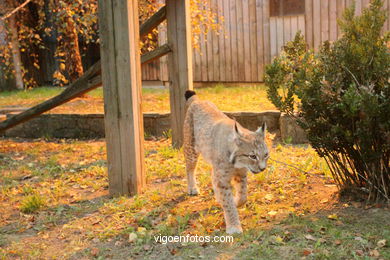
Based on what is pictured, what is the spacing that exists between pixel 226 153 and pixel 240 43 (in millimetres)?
8144

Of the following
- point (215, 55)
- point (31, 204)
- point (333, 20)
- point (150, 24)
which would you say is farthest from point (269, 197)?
point (215, 55)

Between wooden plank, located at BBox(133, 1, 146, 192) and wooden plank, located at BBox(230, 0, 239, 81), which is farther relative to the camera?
wooden plank, located at BBox(230, 0, 239, 81)

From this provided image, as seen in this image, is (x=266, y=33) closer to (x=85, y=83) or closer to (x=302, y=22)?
(x=302, y=22)

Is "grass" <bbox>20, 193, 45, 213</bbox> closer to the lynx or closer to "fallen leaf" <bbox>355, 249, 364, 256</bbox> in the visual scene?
the lynx

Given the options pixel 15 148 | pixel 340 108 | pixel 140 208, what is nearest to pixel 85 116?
pixel 15 148

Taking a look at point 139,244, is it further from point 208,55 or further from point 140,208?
point 208,55

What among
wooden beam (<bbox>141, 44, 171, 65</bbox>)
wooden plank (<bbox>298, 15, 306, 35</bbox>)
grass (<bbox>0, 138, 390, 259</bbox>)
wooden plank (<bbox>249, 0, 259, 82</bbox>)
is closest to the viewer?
grass (<bbox>0, 138, 390, 259</bbox>)

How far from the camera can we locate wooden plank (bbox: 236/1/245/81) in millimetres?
11938

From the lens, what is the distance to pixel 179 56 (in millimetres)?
6828

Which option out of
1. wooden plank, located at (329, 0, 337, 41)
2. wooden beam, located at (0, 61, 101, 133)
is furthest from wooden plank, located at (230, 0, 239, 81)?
wooden beam, located at (0, 61, 101, 133)

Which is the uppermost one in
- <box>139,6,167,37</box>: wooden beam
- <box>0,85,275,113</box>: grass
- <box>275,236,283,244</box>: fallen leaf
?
<box>139,6,167,37</box>: wooden beam

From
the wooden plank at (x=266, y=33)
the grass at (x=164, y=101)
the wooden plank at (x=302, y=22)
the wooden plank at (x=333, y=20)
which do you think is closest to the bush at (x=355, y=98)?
the grass at (x=164, y=101)

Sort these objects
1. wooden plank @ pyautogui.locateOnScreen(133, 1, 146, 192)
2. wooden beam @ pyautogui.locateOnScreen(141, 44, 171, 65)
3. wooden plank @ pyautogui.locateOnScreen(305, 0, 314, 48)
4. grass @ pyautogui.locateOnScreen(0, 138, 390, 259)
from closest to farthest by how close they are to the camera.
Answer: grass @ pyautogui.locateOnScreen(0, 138, 390, 259)
wooden plank @ pyautogui.locateOnScreen(133, 1, 146, 192)
wooden beam @ pyautogui.locateOnScreen(141, 44, 171, 65)
wooden plank @ pyautogui.locateOnScreen(305, 0, 314, 48)

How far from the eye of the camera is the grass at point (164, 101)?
28.7ft
